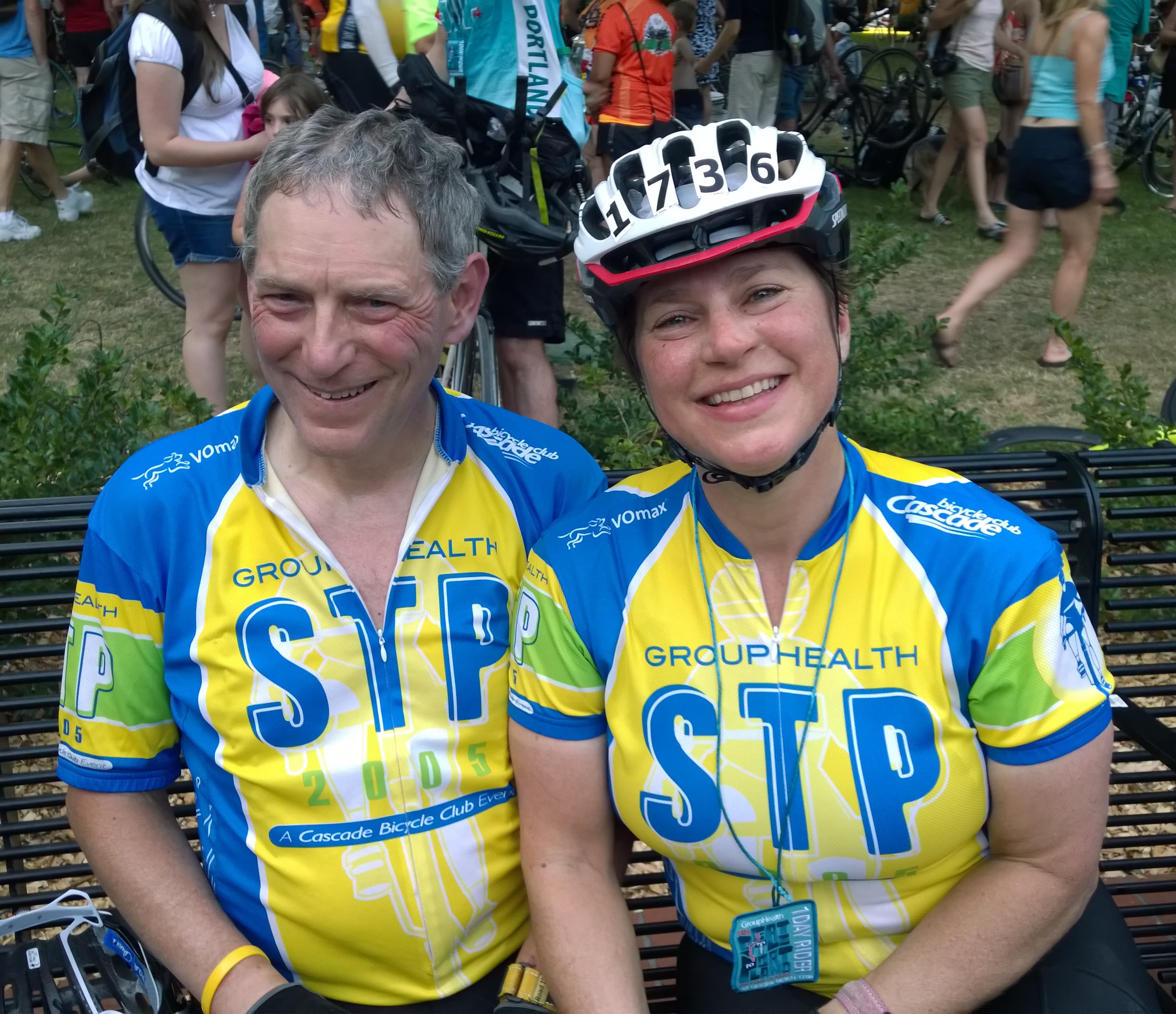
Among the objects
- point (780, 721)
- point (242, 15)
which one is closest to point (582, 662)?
point (780, 721)

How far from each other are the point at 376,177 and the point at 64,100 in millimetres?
15259

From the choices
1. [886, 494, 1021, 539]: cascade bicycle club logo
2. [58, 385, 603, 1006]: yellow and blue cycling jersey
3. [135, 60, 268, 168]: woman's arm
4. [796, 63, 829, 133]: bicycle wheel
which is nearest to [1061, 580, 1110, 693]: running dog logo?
[886, 494, 1021, 539]: cascade bicycle club logo

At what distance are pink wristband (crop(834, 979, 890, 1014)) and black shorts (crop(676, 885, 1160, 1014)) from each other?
0.12 metres

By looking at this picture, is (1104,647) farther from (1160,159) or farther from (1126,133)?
(1126,133)

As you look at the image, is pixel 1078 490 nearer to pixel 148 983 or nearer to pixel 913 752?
pixel 913 752

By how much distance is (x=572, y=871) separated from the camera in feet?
6.42

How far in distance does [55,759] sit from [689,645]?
1756mm

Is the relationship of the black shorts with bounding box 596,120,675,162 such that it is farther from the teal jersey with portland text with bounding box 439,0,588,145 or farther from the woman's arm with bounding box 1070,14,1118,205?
the teal jersey with portland text with bounding box 439,0,588,145

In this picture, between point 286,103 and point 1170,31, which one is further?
point 1170,31

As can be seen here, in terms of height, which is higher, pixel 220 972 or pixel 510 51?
pixel 510 51

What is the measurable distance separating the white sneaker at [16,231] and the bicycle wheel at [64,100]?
166 inches

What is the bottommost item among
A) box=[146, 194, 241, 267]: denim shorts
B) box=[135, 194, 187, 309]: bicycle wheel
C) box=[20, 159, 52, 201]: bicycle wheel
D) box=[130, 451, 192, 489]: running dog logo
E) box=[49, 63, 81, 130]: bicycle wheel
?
box=[49, 63, 81, 130]: bicycle wheel

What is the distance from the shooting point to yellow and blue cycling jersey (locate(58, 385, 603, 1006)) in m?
1.95

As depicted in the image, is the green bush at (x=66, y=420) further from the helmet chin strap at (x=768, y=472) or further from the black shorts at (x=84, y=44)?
the black shorts at (x=84, y=44)
